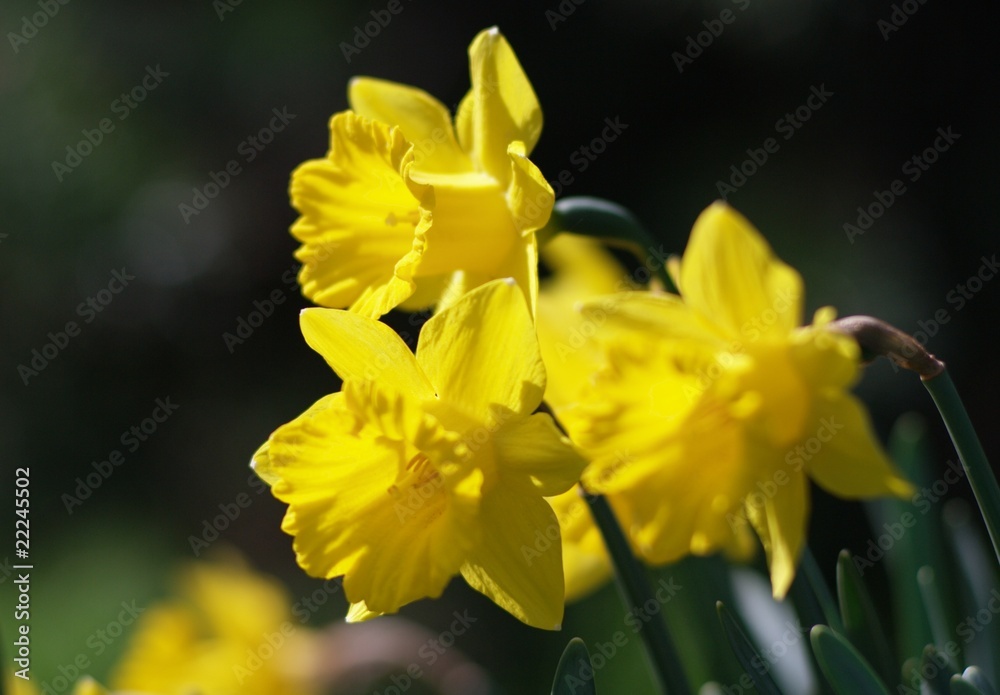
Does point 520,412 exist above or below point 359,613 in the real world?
above

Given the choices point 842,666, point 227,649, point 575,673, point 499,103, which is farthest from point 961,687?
point 227,649

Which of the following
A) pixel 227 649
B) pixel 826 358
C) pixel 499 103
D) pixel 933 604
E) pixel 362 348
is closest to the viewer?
pixel 826 358

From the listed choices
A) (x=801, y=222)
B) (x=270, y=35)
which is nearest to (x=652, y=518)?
(x=801, y=222)

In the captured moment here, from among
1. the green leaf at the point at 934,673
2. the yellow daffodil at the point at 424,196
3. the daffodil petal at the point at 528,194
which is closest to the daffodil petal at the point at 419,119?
the yellow daffodil at the point at 424,196

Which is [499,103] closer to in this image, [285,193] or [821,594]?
[821,594]

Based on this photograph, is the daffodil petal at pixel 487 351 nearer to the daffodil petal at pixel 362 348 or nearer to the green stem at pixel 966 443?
the daffodil petal at pixel 362 348

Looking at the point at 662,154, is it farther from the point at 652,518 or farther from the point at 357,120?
the point at 652,518

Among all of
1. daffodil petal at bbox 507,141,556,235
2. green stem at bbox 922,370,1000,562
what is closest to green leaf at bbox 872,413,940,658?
green stem at bbox 922,370,1000,562
